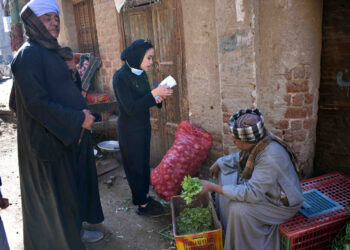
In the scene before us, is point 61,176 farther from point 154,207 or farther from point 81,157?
point 154,207

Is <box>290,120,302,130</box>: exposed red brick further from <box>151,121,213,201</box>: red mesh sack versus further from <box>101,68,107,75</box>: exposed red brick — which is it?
<box>101,68,107,75</box>: exposed red brick

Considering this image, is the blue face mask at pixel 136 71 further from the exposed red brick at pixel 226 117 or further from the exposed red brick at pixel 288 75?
the exposed red brick at pixel 288 75

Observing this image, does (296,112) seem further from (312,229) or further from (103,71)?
(103,71)

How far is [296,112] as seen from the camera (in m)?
3.38

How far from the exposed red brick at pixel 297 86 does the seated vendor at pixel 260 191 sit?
0.99m

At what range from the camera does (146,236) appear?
340 cm

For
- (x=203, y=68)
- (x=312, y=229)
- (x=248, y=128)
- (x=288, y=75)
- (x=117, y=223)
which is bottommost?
(x=117, y=223)

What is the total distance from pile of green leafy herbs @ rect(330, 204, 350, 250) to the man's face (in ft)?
9.52

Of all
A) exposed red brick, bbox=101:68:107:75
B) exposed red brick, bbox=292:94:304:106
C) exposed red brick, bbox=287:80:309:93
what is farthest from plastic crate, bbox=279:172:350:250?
exposed red brick, bbox=101:68:107:75

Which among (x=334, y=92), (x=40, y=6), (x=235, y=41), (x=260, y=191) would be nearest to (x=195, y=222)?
(x=260, y=191)

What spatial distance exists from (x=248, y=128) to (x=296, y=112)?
50.2 inches

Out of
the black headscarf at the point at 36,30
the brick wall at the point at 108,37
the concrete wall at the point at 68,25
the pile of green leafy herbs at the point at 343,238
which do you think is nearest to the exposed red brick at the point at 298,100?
the pile of green leafy herbs at the point at 343,238

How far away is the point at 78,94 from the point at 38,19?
71cm

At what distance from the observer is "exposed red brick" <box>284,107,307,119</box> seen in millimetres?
3365
